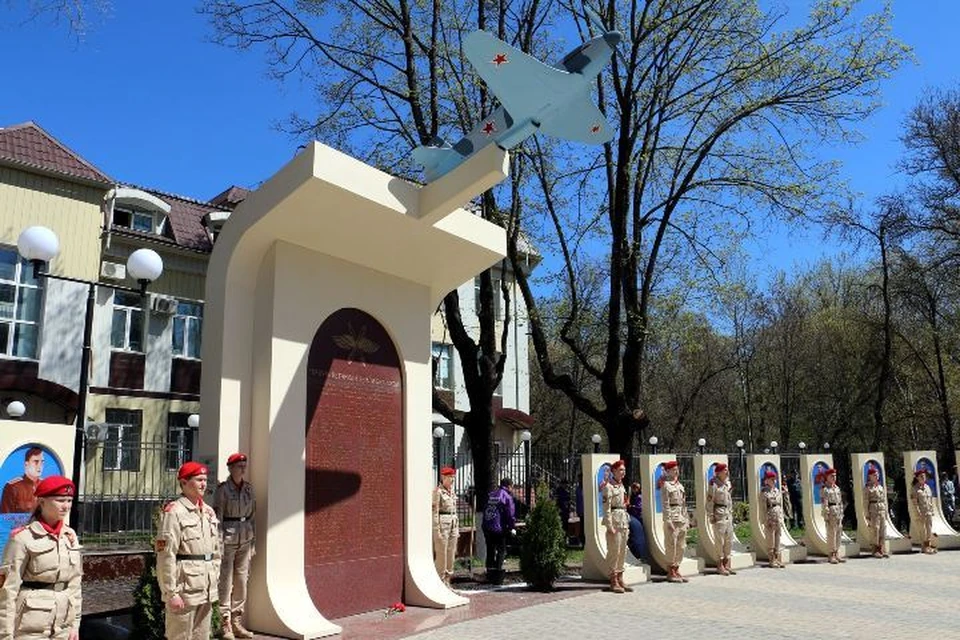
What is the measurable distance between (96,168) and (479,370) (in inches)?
583

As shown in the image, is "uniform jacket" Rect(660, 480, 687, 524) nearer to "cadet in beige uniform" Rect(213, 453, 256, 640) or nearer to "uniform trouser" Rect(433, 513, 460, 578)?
"uniform trouser" Rect(433, 513, 460, 578)

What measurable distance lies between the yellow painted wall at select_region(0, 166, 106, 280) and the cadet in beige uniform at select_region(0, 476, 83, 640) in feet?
63.4

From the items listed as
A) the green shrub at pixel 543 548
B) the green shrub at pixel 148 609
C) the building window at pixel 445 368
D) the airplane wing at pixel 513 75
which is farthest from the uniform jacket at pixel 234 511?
the building window at pixel 445 368

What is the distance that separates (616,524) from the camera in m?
12.2

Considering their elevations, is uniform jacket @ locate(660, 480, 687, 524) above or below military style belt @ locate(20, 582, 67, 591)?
above

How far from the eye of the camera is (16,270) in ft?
73.6

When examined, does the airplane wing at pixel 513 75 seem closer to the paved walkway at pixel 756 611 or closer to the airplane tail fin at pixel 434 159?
the airplane tail fin at pixel 434 159

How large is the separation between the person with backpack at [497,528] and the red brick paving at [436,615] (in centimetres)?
76

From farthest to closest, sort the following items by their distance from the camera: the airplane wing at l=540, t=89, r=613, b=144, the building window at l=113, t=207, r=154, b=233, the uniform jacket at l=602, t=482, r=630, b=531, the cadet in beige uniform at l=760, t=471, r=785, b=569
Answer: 1. the building window at l=113, t=207, r=154, b=233
2. the cadet in beige uniform at l=760, t=471, r=785, b=569
3. the uniform jacket at l=602, t=482, r=630, b=531
4. the airplane wing at l=540, t=89, r=613, b=144

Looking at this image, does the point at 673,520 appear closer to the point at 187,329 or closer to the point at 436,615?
the point at 436,615

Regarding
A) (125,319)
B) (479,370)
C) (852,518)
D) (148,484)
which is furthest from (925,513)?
(125,319)

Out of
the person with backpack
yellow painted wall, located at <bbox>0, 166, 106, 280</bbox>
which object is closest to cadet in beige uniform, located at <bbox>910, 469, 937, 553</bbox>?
the person with backpack

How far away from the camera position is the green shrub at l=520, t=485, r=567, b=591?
465 inches

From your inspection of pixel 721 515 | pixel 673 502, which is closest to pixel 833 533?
pixel 721 515
